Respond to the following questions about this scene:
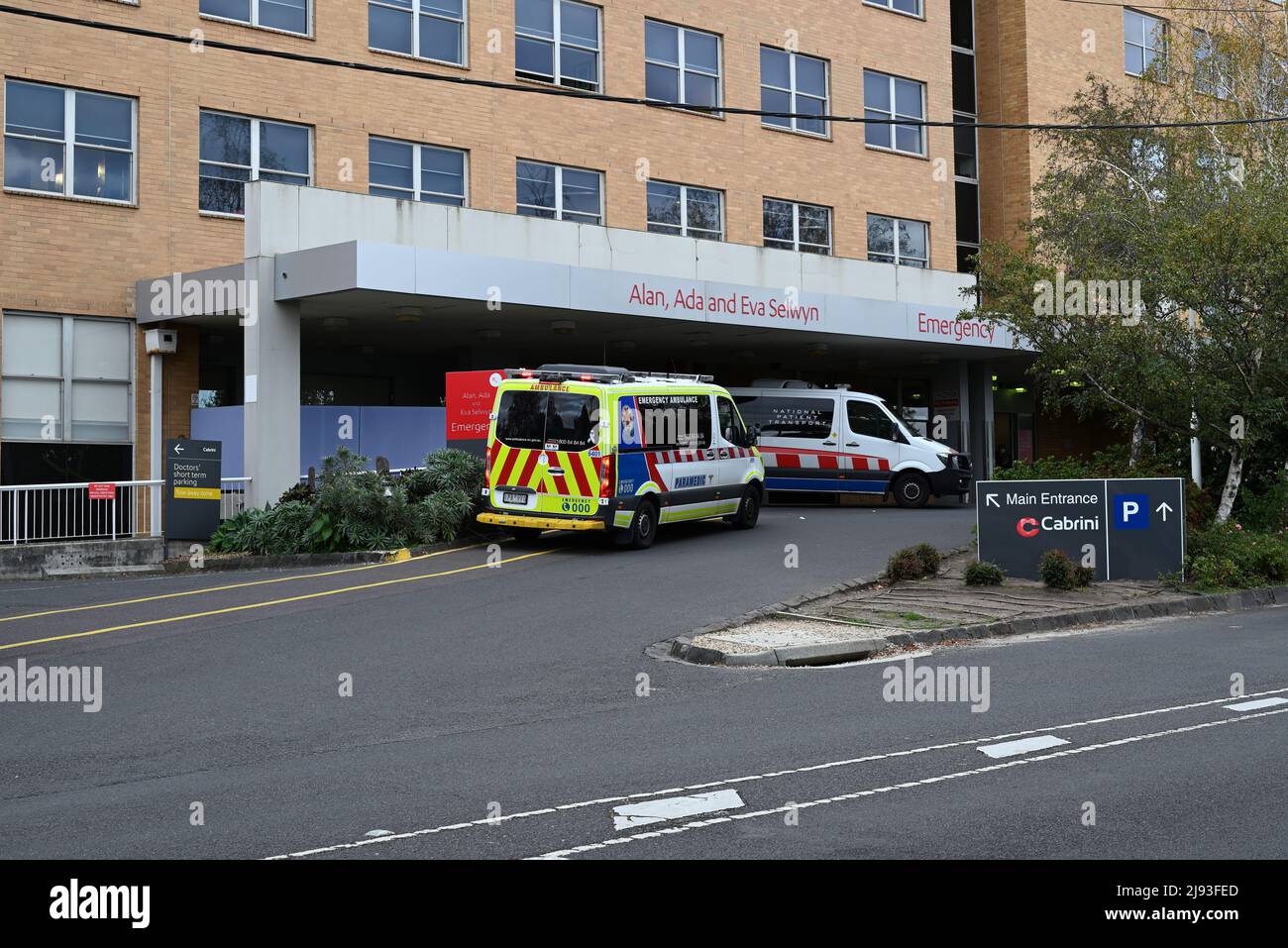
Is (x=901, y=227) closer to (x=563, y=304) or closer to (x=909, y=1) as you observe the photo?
(x=909, y=1)

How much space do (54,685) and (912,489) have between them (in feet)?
62.4

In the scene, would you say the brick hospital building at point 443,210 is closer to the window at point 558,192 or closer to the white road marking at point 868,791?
the window at point 558,192

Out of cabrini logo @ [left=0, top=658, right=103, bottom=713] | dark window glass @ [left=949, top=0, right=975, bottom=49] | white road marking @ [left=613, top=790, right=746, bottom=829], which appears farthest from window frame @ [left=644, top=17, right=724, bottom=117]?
white road marking @ [left=613, top=790, right=746, bottom=829]

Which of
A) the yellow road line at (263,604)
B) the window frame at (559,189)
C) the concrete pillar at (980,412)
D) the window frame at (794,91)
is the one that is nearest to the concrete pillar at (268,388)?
the yellow road line at (263,604)

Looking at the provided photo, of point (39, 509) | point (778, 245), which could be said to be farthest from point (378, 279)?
point (778, 245)

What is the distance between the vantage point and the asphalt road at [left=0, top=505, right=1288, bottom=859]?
6.27 meters

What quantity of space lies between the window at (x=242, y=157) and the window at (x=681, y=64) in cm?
828

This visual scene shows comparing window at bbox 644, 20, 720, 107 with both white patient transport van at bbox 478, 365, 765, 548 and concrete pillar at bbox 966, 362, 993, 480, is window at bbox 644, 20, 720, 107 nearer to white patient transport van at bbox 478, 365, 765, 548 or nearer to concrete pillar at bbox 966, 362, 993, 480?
concrete pillar at bbox 966, 362, 993, 480

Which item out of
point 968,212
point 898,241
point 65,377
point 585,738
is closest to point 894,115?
point 898,241

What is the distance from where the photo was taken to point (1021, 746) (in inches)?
321

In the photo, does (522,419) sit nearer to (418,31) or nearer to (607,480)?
(607,480)

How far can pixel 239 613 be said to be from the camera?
1402 cm

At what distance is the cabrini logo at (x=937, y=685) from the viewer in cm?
987

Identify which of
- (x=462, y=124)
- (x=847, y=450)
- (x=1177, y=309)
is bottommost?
(x=847, y=450)
